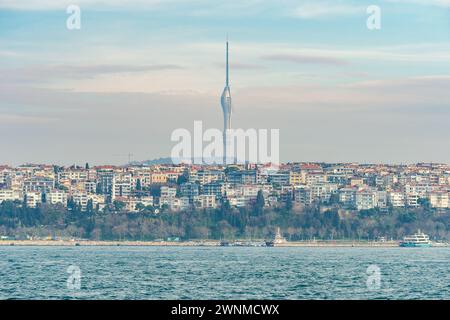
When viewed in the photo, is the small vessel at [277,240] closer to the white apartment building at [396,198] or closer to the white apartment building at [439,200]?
the white apartment building at [396,198]

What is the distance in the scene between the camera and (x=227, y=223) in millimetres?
150500

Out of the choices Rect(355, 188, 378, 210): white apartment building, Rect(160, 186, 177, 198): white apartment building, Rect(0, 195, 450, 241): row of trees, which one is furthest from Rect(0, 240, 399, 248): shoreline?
Rect(160, 186, 177, 198): white apartment building

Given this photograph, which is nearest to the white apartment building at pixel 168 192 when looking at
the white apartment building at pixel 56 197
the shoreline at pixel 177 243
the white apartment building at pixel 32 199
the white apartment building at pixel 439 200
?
the white apartment building at pixel 56 197

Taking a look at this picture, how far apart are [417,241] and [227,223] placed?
2496 centimetres

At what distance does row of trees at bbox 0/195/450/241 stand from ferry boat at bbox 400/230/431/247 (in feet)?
25.0

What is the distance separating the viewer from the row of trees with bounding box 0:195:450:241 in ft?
482

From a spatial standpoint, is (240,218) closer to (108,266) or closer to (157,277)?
(108,266)

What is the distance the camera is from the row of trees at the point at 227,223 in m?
147

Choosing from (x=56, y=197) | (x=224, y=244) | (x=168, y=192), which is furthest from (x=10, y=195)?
(x=224, y=244)

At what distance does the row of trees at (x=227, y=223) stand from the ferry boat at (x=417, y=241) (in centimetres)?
761

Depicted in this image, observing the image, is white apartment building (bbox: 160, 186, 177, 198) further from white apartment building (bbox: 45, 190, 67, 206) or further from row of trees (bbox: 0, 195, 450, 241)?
white apartment building (bbox: 45, 190, 67, 206)

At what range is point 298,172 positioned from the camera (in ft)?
590

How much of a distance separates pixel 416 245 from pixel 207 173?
49834 mm

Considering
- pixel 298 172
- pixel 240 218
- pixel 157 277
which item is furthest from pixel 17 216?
pixel 157 277
